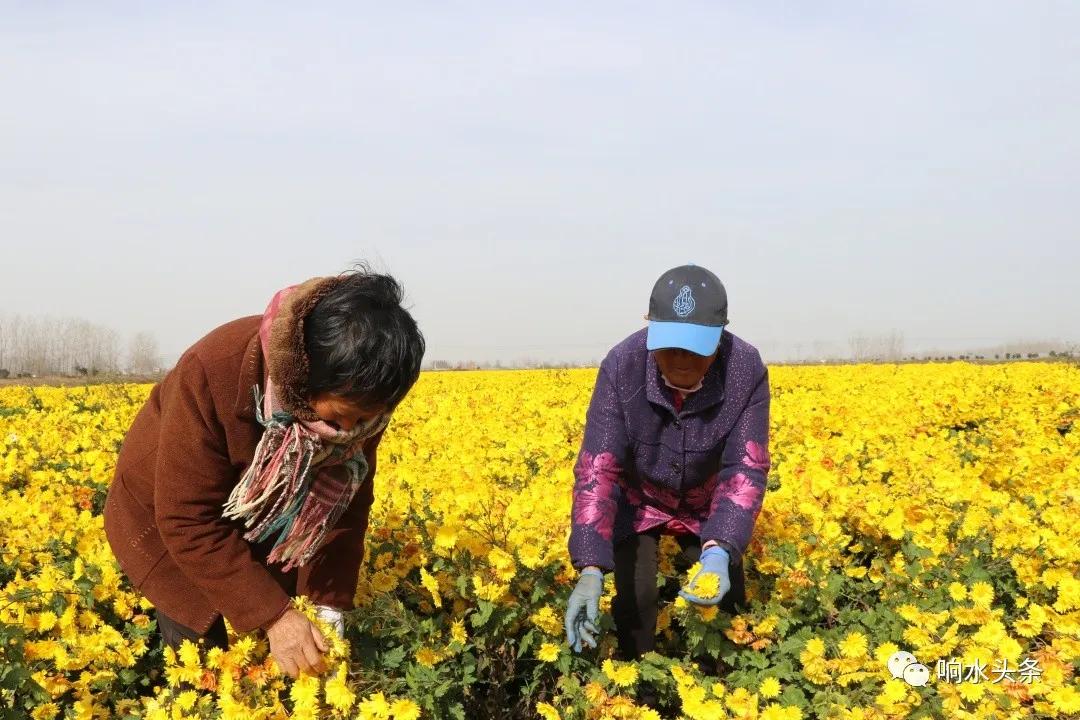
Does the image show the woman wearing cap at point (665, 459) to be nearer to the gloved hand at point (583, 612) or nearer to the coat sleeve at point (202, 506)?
the gloved hand at point (583, 612)

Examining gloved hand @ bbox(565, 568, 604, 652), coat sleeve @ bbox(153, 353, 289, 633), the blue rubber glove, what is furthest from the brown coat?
the blue rubber glove

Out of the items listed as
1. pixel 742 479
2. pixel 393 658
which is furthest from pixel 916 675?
pixel 393 658

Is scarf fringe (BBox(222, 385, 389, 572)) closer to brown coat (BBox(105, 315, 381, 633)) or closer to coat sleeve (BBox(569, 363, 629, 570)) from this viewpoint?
brown coat (BBox(105, 315, 381, 633))

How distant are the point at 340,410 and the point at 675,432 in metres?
1.27

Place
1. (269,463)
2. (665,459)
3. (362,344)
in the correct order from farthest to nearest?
1. (665,459)
2. (269,463)
3. (362,344)

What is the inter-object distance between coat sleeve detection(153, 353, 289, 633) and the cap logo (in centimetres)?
128

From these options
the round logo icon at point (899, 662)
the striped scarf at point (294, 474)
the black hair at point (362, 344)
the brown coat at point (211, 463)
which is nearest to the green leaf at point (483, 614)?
→ the striped scarf at point (294, 474)

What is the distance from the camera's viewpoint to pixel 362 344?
1.75 meters

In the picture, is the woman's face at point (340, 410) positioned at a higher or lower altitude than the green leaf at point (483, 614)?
higher

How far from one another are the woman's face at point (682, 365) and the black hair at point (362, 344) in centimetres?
98

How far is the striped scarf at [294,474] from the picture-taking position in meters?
1.98

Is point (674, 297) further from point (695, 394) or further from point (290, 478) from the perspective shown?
point (290, 478)

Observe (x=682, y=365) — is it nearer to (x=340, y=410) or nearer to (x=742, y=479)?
(x=742, y=479)

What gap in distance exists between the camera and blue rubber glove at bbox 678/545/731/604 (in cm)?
242
